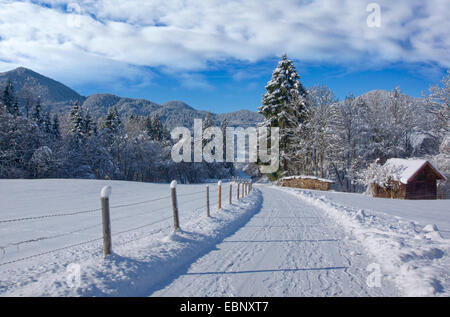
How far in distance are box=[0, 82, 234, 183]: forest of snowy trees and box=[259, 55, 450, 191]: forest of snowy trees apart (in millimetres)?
26782

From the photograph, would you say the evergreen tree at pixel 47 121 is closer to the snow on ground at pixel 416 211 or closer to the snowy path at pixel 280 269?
the snow on ground at pixel 416 211

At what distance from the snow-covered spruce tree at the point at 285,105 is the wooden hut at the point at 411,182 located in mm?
11695

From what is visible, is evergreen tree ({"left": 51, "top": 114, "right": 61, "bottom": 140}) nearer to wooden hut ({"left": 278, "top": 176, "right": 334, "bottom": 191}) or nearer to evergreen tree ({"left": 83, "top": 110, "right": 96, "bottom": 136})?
evergreen tree ({"left": 83, "top": 110, "right": 96, "bottom": 136})

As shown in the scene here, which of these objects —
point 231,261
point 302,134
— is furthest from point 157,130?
point 231,261

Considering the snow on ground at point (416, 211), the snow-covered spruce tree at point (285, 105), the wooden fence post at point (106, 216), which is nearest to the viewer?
the wooden fence post at point (106, 216)

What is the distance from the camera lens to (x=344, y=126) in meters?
38.8

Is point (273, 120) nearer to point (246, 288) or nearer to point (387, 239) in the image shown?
point (387, 239)

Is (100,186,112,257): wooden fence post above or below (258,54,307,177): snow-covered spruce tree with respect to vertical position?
below

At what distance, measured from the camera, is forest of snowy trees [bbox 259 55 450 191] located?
34094 millimetres

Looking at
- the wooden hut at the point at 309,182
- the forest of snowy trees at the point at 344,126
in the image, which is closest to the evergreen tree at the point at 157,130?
the forest of snowy trees at the point at 344,126

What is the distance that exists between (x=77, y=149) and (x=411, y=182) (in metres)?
45.2

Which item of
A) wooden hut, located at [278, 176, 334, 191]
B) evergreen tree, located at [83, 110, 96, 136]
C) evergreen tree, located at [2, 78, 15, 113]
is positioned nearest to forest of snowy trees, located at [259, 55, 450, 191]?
wooden hut, located at [278, 176, 334, 191]

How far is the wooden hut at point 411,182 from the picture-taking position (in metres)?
26.0

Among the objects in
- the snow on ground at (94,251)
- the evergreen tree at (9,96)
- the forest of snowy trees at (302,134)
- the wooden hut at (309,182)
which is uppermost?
the evergreen tree at (9,96)
